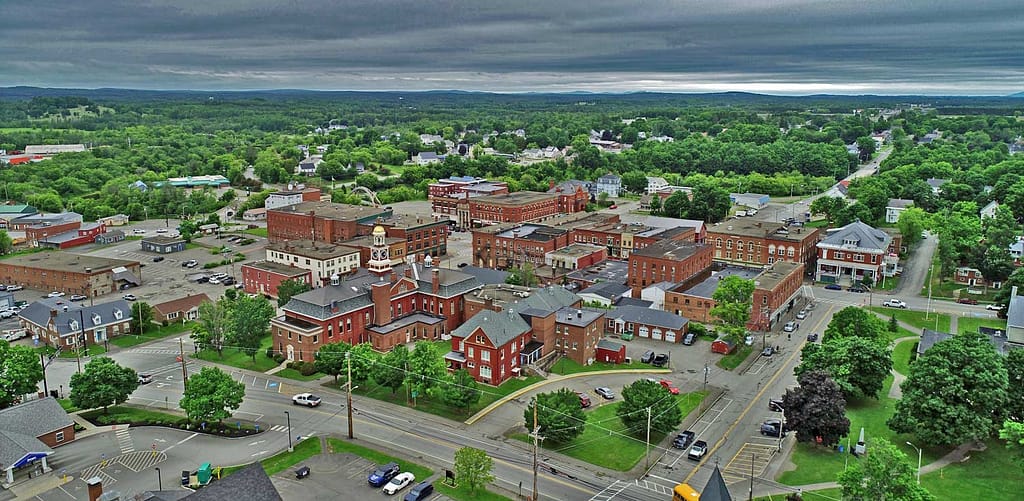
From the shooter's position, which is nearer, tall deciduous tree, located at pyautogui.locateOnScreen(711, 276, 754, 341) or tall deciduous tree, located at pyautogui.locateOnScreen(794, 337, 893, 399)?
tall deciduous tree, located at pyautogui.locateOnScreen(794, 337, 893, 399)

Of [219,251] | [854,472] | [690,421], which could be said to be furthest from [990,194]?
[219,251]

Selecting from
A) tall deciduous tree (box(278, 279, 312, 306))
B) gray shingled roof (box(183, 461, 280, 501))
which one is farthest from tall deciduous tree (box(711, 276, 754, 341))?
gray shingled roof (box(183, 461, 280, 501))

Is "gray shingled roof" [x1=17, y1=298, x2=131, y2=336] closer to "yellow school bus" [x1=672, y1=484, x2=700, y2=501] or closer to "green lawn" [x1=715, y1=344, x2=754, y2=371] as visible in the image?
"yellow school bus" [x1=672, y1=484, x2=700, y2=501]

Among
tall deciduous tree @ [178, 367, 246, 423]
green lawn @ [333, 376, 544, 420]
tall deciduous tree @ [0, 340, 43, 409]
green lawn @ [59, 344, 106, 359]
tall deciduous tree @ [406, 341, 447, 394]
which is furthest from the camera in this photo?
green lawn @ [59, 344, 106, 359]

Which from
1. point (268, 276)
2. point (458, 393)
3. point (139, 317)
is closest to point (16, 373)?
point (139, 317)

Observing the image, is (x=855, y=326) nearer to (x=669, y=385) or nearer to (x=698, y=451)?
(x=669, y=385)

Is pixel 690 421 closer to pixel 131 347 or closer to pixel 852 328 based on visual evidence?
pixel 852 328

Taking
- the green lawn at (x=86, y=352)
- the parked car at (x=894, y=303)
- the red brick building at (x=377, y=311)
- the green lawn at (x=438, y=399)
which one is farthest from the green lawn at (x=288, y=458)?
the parked car at (x=894, y=303)
